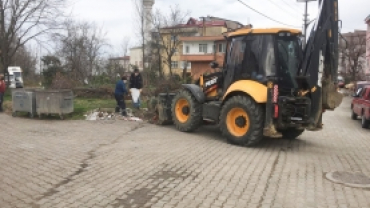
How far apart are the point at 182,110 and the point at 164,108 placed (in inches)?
38.3

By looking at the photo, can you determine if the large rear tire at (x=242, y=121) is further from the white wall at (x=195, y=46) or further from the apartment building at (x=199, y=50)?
the white wall at (x=195, y=46)

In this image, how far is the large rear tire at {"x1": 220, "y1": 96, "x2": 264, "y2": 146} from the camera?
8.52 meters

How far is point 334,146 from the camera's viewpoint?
9.62m

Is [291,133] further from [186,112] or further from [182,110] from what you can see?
[182,110]

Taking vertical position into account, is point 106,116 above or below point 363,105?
below

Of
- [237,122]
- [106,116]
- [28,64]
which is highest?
[28,64]

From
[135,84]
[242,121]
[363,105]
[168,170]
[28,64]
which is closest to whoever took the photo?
[168,170]

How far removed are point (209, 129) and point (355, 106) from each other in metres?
8.43

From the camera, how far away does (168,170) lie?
6.54 meters

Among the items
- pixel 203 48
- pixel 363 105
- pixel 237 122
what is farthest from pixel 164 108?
pixel 203 48

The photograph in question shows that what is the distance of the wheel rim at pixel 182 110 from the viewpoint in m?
10.9

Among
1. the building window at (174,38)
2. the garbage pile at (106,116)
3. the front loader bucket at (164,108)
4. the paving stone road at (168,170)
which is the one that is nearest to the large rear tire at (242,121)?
the paving stone road at (168,170)

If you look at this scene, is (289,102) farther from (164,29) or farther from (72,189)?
(164,29)

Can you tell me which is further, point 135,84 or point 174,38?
point 174,38
